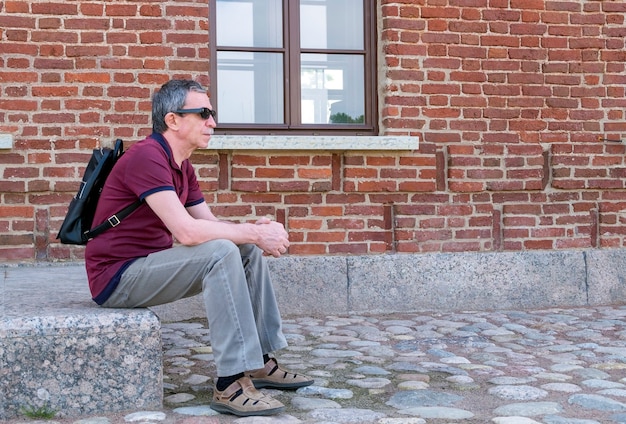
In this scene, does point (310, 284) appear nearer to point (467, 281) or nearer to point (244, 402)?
point (467, 281)

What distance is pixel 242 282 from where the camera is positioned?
3.16 meters

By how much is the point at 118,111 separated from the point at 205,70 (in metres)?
0.67

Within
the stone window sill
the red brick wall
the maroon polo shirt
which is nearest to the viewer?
the maroon polo shirt

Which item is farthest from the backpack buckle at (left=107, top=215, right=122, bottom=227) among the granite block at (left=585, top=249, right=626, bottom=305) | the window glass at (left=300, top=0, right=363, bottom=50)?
the granite block at (left=585, top=249, right=626, bottom=305)

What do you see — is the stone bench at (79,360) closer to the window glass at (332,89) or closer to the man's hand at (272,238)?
the man's hand at (272,238)

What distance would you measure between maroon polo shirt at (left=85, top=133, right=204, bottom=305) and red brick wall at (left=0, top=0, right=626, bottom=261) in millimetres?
2148

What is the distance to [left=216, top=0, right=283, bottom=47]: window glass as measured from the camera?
5.86 metres

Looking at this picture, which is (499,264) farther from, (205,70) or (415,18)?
(205,70)

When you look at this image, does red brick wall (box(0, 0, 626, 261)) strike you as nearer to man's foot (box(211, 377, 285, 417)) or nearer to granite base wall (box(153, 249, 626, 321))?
granite base wall (box(153, 249, 626, 321))

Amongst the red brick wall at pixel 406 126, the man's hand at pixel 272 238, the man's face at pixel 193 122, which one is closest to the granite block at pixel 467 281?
the red brick wall at pixel 406 126

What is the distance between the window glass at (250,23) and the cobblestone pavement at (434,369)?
2.09 metres

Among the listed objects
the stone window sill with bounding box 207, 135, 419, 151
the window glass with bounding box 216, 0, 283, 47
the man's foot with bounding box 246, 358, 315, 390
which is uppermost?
the window glass with bounding box 216, 0, 283, 47

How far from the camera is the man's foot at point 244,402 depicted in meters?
3.10

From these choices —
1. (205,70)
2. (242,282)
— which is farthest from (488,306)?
(242,282)
